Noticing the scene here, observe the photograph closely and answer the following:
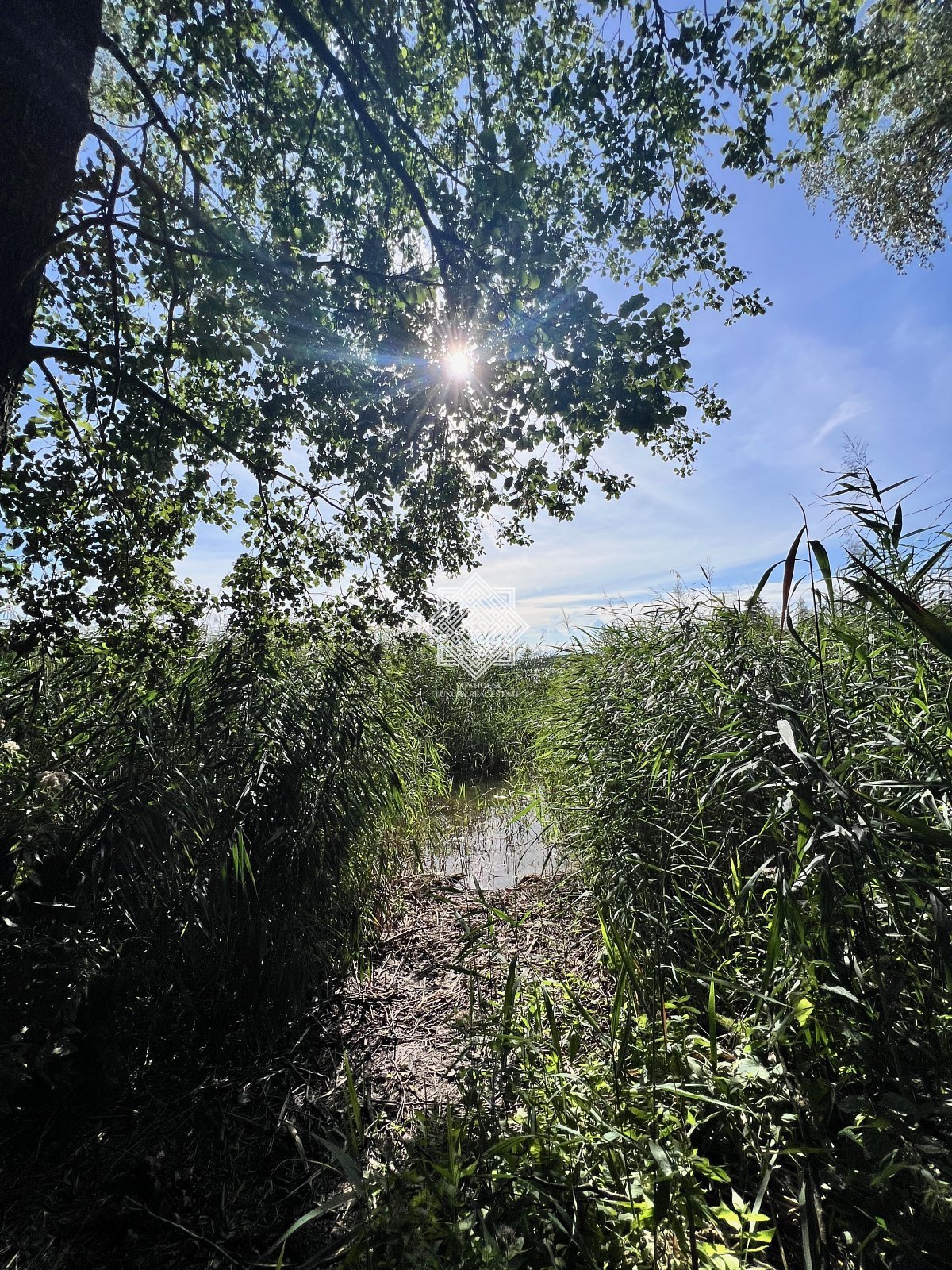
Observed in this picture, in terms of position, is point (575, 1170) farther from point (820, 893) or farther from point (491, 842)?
point (491, 842)

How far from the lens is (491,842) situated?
191 inches

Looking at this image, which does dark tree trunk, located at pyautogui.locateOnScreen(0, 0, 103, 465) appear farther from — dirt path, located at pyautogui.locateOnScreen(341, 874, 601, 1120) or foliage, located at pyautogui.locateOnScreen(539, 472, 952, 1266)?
dirt path, located at pyautogui.locateOnScreen(341, 874, 601, 1120)

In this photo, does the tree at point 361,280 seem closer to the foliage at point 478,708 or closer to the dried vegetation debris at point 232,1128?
the dried vegetation debris at point 232,1128

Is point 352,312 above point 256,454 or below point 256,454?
above

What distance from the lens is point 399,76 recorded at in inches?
100.0

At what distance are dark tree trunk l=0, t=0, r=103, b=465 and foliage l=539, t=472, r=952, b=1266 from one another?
7.98 ft

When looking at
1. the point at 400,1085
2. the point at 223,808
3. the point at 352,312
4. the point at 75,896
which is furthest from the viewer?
the point at 352,312

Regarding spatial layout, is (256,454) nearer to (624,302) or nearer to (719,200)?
(624,302)

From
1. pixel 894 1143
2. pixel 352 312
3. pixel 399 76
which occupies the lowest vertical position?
pixel 894 1143

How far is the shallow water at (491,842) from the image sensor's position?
418 centimetres

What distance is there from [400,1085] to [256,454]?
310cm

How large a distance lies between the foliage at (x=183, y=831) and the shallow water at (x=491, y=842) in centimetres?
128

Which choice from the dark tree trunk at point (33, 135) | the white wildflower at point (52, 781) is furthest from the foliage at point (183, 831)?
the dark tree trunk at point (33, 135)

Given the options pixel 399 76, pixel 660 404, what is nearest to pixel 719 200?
pixel 660 404
